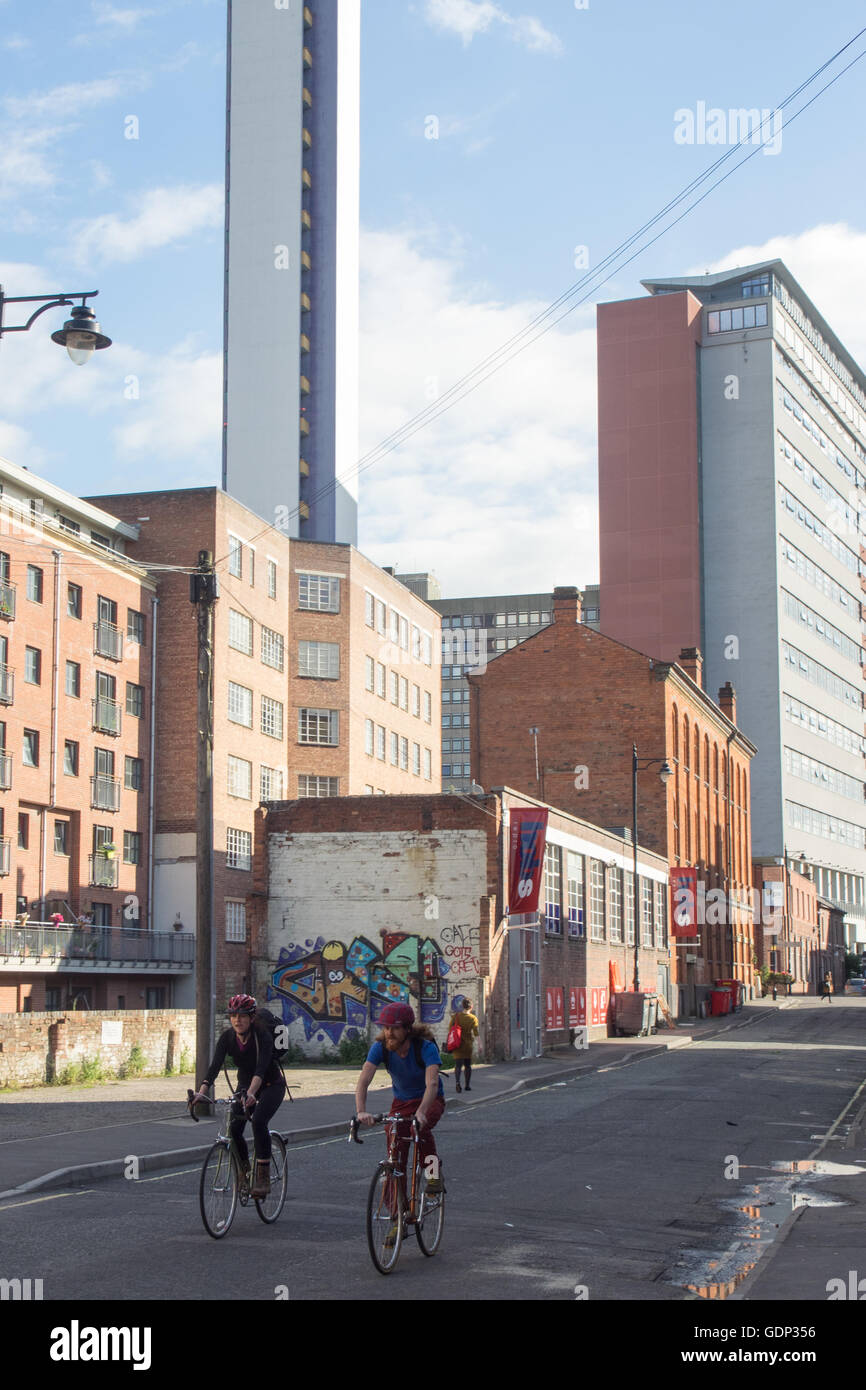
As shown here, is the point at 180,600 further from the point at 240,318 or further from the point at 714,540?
the point at 714,540

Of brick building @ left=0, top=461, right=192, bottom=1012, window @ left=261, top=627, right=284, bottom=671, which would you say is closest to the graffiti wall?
brick building @ left=0, top=461, right=192, bottom=1012

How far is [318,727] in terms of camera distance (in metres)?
66.6

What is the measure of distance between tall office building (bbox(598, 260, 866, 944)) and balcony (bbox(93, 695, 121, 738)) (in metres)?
53.0

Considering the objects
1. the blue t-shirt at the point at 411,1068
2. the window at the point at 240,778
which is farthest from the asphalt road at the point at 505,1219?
the window at the point at 240,778

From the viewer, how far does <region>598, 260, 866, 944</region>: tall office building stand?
329ft

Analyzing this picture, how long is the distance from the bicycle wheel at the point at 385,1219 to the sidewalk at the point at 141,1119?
5235mm

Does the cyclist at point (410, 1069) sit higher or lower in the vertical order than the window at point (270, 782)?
lower

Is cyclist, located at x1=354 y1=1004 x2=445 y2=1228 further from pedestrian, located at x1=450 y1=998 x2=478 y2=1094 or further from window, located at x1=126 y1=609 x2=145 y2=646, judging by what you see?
window, located at x1=126 y1=609 x2=145 y2=646

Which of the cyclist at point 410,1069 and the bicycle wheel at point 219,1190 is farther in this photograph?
the bicycle wheel at point 219,1190

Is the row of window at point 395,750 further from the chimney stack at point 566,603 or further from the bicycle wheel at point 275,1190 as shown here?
the bicycle wheel at point 275,1190

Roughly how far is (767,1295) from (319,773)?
57939mm

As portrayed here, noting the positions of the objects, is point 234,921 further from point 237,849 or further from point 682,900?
point 682,900

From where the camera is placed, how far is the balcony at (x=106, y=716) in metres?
52.7

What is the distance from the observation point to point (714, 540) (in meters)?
103
